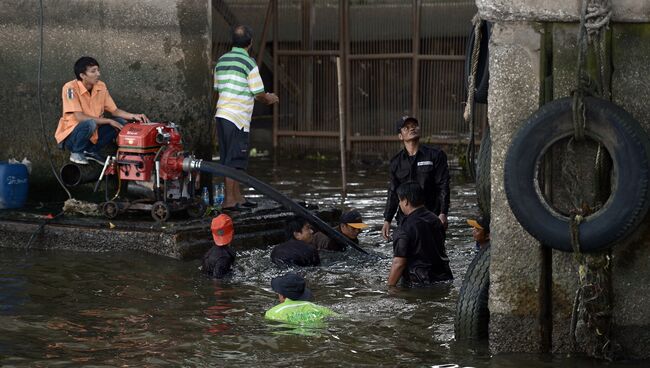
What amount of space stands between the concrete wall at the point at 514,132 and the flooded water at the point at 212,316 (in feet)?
0.85

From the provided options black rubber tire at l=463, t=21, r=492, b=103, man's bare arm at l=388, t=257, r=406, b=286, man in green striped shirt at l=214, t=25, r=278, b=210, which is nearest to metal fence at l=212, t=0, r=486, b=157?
man in green striped shirt at l=214, t=25, r=278, b=210

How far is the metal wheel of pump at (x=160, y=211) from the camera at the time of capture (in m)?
12.4

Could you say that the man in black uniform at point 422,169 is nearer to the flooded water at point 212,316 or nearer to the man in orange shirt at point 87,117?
the flooded water at point 212,316

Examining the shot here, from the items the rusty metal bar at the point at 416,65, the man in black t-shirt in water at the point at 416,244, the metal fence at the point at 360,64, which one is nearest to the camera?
the man in black t-shirt in water at the point at 416,244

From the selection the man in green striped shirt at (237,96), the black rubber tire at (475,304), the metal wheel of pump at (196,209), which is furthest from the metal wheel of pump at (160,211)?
the black rubber tire at (475,304)

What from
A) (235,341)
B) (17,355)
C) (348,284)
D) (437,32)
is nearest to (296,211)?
(348,284)

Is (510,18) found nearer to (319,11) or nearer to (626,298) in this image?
(626,298)

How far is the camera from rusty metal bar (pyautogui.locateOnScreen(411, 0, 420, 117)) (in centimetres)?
1934

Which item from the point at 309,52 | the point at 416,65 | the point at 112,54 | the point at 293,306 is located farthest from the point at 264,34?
the point at 293,306

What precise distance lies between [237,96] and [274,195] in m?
1.42

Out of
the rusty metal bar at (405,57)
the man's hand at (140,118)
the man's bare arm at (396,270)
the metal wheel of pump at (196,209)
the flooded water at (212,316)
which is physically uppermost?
the rusty metal bar at (405,57)

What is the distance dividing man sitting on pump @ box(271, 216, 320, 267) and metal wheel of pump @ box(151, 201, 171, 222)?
1.28 meters

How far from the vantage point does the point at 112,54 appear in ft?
44.3

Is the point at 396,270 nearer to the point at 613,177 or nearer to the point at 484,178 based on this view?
the point at 484,178
